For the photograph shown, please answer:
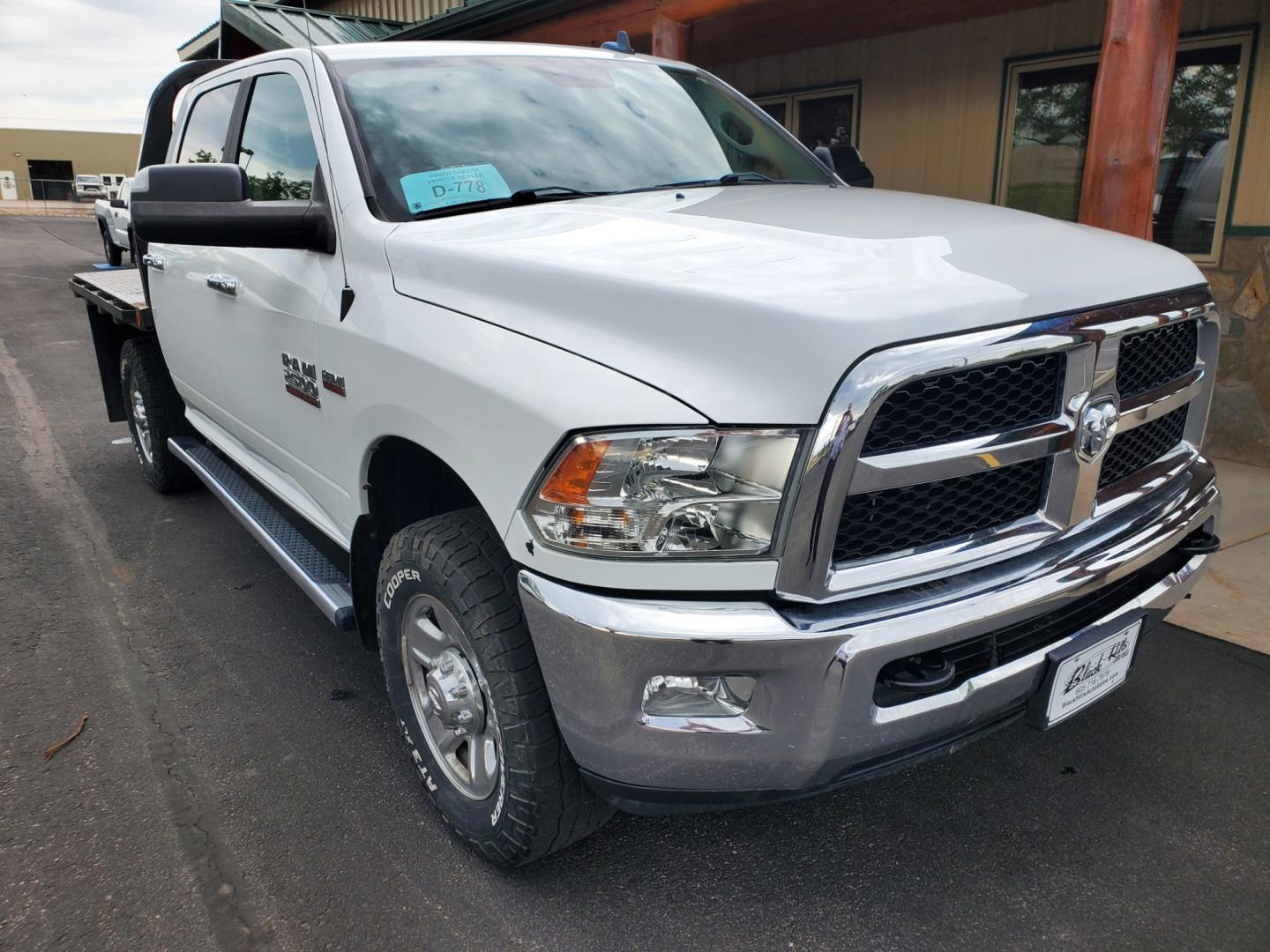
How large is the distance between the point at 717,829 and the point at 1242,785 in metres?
1.53

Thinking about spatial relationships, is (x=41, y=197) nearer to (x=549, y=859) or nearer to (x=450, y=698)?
(x=450, y=698)

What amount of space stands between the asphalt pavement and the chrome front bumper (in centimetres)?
57

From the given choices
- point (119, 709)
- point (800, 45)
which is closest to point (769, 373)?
point (119, 709)

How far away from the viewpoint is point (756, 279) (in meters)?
1.87

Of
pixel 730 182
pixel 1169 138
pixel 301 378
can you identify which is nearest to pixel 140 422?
pixel 301 378

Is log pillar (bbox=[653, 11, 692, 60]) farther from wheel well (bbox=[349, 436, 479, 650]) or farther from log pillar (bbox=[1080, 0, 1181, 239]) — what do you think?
wheel well (bbox=[349, 436, 479, 650])

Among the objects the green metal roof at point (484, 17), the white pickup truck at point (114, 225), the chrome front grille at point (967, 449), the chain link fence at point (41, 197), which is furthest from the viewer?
the chain link fence at point (41, 197)

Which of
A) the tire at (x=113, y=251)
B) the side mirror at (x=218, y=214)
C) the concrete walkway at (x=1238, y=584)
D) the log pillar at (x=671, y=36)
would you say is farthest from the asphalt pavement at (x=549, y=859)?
the tire at (x=113, y=251)

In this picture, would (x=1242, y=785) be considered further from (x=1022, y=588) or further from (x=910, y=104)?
(x=910, y=104)

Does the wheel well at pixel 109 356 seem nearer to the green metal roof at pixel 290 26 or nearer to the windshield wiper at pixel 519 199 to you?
the windshield wiper at pixel 519 199

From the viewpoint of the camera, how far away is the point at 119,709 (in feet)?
10.6

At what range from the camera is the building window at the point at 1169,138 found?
6.07 meters

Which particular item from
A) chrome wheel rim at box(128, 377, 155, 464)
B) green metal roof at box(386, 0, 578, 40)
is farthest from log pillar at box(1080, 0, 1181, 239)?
green metal roof at box(386, 0, 578, 40)

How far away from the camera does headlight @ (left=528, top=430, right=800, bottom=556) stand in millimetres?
1757
